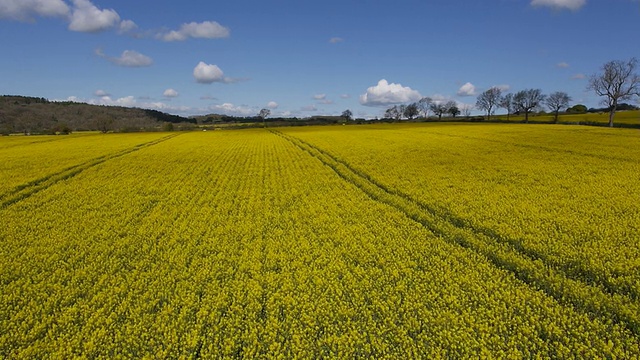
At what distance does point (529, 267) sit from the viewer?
8648 mm

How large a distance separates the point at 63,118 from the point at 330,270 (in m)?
186

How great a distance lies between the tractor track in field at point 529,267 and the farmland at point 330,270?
0.13 ft

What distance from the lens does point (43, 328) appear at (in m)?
6.69

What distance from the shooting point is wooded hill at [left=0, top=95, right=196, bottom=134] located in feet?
358

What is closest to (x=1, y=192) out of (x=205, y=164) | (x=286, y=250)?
(x=205, y=164)

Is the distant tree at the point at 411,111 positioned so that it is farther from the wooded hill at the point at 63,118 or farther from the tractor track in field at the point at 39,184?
the tractor track in field at the point at 39,184

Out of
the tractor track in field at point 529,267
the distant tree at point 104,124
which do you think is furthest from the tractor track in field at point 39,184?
the distant tree at point 104,124

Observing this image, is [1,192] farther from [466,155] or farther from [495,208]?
[466,155]

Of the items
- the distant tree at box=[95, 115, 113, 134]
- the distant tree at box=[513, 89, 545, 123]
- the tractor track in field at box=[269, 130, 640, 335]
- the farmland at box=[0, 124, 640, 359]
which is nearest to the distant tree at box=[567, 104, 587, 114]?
the distant tree at box=[513, 89, 545, 123]

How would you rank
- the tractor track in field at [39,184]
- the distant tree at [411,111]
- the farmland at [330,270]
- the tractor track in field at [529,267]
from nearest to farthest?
the farmland at [330,270]
the tractor track in field at [529,267]
the tractor track in field at [39,184]
the distant tree at [411,111]

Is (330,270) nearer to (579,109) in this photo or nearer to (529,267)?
(529,267)

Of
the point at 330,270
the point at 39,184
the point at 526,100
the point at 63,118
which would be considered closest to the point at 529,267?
the point at 330,270

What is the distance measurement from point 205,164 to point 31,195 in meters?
12.1

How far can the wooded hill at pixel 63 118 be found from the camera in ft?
358
